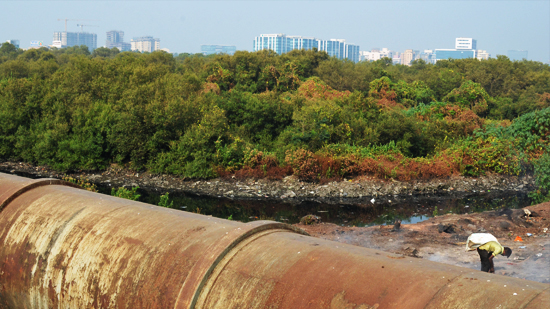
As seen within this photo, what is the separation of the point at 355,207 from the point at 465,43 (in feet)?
546

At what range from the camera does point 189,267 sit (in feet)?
8.96

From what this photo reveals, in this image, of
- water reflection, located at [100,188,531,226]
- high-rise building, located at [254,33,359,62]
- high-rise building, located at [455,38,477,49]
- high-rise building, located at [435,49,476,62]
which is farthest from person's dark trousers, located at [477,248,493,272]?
high-rise building, located at [455,38,477,49]

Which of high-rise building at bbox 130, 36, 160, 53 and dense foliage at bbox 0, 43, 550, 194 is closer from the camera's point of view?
dense foliage at bbox 0, 43, 550, 194

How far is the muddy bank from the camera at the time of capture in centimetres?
1744

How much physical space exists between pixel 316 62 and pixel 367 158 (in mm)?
17754

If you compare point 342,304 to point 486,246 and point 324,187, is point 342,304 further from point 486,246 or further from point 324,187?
point 324,187

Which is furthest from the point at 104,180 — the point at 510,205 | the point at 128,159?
the point at 510,205

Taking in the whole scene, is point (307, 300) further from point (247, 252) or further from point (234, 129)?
point (234, 129)

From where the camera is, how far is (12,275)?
11.4ft

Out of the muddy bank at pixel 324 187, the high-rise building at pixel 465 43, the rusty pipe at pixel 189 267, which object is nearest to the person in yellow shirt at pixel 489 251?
the rusty pipe at pixel 189 267

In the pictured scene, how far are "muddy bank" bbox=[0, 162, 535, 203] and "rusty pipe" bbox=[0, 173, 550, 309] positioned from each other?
13.7 meters

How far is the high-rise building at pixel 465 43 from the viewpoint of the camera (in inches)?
6412

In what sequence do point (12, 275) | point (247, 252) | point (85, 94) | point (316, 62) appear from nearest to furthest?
point (247, 252) → point (12, 275) → point (85, 94) → point (316, 62)

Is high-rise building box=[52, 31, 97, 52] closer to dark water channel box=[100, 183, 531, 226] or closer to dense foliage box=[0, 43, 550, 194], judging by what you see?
dense foliage box=[0, 43, 550, 194]
